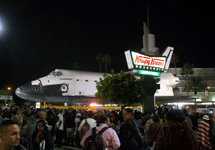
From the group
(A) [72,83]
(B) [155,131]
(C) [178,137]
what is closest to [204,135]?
(B) [155,131]

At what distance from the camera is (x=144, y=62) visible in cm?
2108

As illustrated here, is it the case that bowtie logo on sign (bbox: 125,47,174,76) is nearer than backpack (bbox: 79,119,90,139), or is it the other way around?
backpack (bbox: 79,119,90,139)

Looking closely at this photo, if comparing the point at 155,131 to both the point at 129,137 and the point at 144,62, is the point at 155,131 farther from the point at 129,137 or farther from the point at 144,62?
the point at 144,62

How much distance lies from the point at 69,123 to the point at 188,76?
2434 inches

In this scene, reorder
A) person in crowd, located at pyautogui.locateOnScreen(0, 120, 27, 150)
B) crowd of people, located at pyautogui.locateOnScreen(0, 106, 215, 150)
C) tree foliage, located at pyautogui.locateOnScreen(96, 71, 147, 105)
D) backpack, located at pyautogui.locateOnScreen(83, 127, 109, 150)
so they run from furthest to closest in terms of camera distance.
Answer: tree foliage, located at pyautogui.locateOnScreen(96, 71, 147, 105), backpack, located at pyautogui.locateOnScreen(83, 127, 109, 150), crowd of people, located at pyautogui.locateOnScreen(0, 106, 215, 150), person in crowd, located at pyautogui.locateOnScreen(0, 120, 27, 150)

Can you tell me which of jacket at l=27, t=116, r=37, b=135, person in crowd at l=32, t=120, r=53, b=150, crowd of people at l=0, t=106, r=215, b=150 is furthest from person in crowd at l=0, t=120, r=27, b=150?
jacket at l=27, t=116, r=37, b=135

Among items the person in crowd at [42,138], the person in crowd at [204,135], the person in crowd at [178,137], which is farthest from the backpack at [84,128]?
the person in crowd at [178,137]

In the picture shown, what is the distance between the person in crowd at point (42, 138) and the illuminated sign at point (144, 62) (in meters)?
16.0

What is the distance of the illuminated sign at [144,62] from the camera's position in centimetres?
2023

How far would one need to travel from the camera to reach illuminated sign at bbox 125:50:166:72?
20234 millimetres

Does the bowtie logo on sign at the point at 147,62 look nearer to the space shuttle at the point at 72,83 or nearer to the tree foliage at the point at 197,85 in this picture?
the space shuttle at the point at 72,83

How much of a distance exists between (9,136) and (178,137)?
7.34 feet

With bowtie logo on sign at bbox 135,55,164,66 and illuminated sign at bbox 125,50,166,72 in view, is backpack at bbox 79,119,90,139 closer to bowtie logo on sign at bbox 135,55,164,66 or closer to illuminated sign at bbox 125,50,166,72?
illuminated sign at bbox 125,50,166,72

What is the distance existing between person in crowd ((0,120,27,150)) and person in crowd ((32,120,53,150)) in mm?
1883
